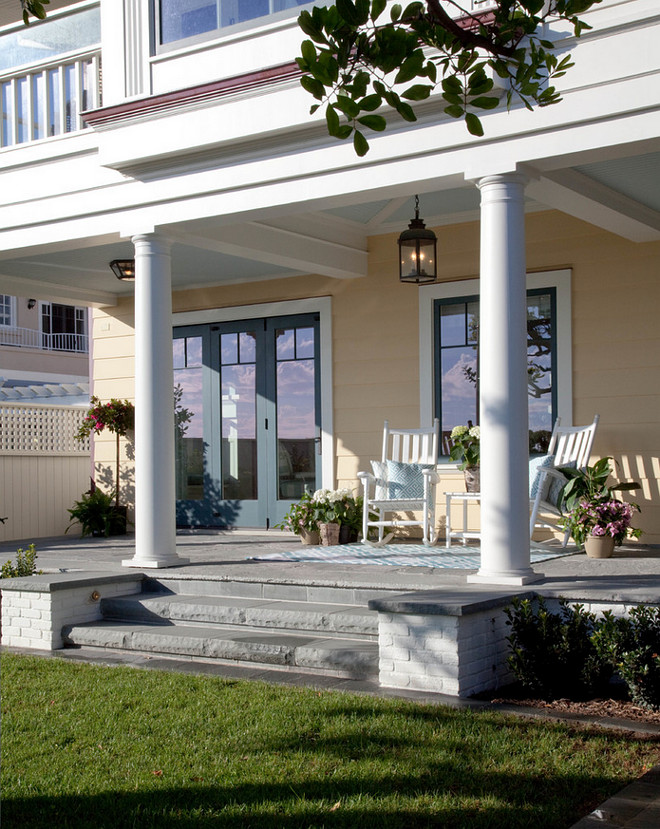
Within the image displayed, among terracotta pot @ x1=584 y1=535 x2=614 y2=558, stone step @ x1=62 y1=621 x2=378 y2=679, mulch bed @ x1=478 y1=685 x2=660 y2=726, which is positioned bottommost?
mulch bed @ x1=478 y1=685 x2=660 y2=726

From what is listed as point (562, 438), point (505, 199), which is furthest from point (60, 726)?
→ point (562, 438)

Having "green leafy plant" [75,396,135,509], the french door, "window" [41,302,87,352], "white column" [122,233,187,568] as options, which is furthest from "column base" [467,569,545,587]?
"window" [41,302,87,352]

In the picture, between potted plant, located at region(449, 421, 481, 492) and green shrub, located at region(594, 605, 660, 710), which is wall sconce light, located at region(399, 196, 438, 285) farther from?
green shrub, located at region(594, 605, 660, 710)

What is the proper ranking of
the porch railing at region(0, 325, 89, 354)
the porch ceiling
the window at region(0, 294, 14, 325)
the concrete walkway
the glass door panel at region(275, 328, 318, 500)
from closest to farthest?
1. the concrete walkway
2. the porch ceiling
3. the glass door panel at region(275, 328, 318, 500)
4. the porch railing at region(0, 325, 89, 354)
5. the window at region(0, 294, 14, 325)

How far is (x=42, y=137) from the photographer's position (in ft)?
24.6

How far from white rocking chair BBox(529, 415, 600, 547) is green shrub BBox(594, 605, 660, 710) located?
2345 mm

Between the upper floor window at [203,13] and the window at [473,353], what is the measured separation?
117 inches

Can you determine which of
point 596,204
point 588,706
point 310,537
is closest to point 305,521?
point 310,537

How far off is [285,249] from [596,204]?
2575mm

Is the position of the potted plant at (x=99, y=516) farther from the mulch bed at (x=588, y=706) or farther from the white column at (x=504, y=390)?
the mulch bed at (x=588, y=706)

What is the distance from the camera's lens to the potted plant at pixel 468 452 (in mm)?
7594

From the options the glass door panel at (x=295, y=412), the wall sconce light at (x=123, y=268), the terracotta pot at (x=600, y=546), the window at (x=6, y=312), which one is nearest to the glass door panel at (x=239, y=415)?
the glass door panel at (x=295, y=412)

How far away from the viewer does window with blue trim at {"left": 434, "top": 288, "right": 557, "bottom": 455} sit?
7871mm

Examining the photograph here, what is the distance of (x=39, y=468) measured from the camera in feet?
34.0
